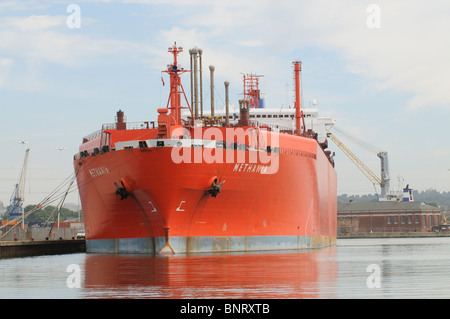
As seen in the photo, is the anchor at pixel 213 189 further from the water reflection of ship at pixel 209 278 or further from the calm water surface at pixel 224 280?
the calm water surface at pixel 224 280

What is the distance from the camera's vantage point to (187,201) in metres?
31.8

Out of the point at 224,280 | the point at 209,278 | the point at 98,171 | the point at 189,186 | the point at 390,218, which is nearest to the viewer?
the point at 224,280

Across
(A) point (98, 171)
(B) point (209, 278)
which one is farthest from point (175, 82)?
(B) point (209, 278)

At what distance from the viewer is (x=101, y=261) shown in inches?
1207

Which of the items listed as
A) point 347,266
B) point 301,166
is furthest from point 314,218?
point 347,266

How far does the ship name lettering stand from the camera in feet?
114

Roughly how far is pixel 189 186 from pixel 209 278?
431 inches

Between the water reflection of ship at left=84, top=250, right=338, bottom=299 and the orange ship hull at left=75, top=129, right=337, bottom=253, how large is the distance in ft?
7.75

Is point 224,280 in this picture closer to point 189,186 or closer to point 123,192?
point 189,186

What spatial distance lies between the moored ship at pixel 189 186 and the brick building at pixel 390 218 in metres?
84.4

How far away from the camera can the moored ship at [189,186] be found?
104 feet

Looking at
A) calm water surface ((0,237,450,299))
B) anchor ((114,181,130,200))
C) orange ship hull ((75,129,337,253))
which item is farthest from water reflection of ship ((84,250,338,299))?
anchor ((114,181,130,200))

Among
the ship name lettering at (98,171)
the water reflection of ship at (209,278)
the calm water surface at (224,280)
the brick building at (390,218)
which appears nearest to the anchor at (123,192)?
the ship name lettering at (98,171)
